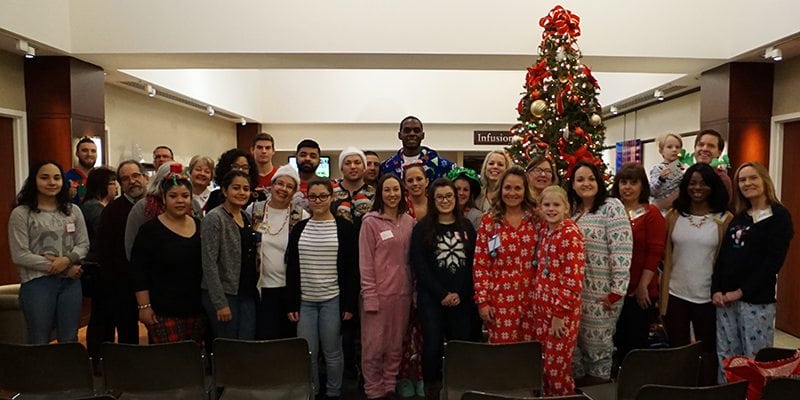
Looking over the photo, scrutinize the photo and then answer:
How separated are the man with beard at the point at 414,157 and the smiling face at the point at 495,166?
1.10 feet

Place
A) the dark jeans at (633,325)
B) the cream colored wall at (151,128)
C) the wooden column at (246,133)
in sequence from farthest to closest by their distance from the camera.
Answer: the wooden column at (246,133) → the cream colored wall at (151,128) → the dark jeans at (633,325)

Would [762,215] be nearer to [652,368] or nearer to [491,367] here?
[652,368]

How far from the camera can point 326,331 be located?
3.05 metres

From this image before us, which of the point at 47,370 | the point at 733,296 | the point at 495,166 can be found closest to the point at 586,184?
the point at 495,166

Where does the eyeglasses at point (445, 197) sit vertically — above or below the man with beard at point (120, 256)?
above

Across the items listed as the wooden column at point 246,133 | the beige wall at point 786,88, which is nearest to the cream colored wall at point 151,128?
the wooden column at point 246,133

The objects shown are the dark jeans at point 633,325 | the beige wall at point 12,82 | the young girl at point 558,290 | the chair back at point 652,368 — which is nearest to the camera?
the chair back at point 652,368

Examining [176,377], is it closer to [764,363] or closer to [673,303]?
[764,363]

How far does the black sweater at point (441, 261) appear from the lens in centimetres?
300

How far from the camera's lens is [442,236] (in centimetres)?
305

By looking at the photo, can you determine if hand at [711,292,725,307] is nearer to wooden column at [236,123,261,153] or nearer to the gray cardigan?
the gray cardigan

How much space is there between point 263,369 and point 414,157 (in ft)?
7.54

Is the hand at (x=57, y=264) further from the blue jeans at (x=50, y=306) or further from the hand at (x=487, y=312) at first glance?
the hand at (x=487, y=312)

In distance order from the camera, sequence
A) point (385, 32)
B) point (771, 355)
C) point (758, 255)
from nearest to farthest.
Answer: point (771, 355) < point (758, 255) < point (385, 32)
